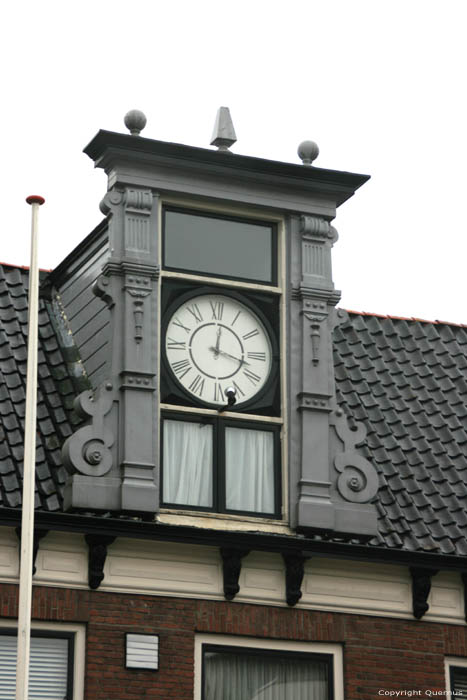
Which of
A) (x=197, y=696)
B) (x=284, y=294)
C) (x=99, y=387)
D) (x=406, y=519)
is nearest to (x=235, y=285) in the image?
(x=284, y=294)

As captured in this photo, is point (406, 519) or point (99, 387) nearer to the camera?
point (99, 387)

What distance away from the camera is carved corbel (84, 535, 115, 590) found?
17281mm

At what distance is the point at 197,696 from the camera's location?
57.2 ft

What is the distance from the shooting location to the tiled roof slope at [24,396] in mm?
17734

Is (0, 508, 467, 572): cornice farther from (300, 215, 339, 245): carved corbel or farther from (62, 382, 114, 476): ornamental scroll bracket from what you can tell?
(300, 215, 339, 245): carved corbel

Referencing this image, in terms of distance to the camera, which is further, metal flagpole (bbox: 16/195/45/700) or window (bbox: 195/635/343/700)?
window (bbox: 195/635/343/700)

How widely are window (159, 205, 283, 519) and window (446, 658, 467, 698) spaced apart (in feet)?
8.39

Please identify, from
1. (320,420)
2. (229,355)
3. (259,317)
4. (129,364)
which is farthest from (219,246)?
(320,420)

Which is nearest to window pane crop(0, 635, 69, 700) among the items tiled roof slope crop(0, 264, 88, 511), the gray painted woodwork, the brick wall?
the brick wall

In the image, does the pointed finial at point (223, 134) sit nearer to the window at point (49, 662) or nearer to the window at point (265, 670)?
the window at point (265, 670)

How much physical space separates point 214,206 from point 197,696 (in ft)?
18.4

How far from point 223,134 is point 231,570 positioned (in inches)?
206

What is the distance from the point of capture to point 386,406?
21.1 meters

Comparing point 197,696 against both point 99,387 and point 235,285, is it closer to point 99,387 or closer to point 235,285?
point 99,387
